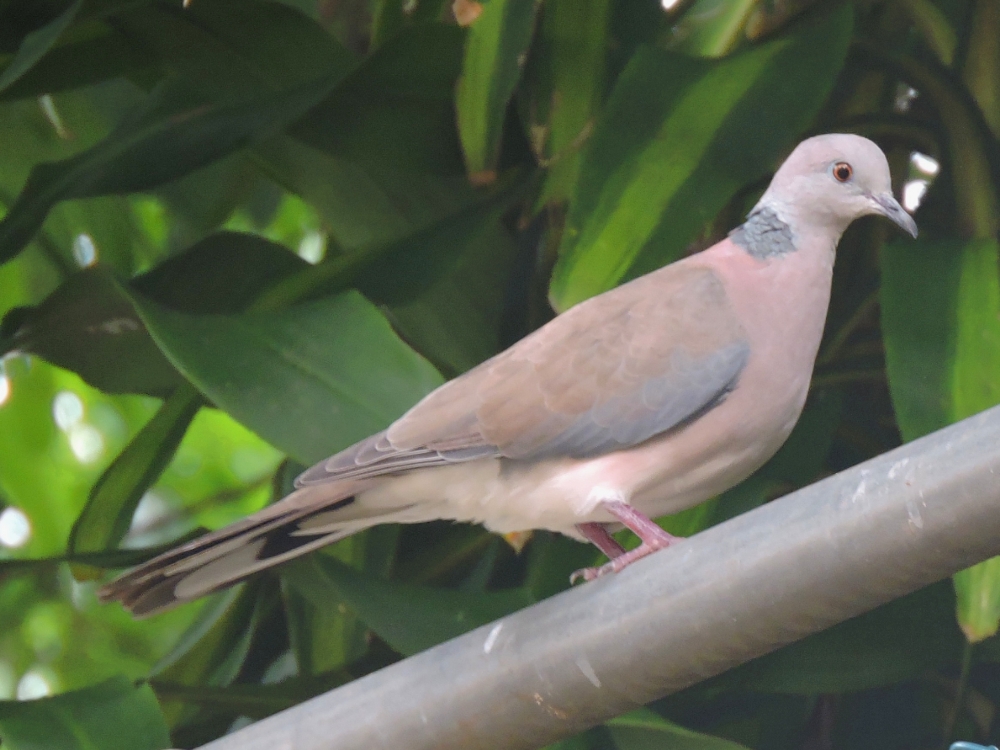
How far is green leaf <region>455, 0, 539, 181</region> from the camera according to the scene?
124cm

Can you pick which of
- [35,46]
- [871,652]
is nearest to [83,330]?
[35,46]

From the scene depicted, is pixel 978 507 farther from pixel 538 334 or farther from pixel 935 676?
pixel 935 676

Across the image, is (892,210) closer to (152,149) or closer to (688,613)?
(688,613)

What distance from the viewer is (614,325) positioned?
0.99m

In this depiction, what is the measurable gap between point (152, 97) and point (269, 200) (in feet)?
2.04

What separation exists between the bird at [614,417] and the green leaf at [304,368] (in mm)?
79

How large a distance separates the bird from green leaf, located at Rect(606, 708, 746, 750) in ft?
0.40

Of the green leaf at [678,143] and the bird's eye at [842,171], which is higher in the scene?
the green leaf at [678,143]

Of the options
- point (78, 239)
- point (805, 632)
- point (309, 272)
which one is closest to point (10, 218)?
point (309, 272)

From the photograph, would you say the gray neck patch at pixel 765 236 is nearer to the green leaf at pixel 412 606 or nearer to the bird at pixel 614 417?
the bird at pixel 614 417

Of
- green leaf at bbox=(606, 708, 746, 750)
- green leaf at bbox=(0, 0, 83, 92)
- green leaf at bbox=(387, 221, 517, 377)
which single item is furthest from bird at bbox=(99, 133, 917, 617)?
green leaf at bbox=(0, 0, 83, 92)

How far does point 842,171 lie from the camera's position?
1018 mm

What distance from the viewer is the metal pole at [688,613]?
531mm

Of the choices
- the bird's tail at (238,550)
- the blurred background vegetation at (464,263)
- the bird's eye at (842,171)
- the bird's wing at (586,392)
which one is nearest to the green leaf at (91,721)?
the blurred background vegetation at (464,263)
